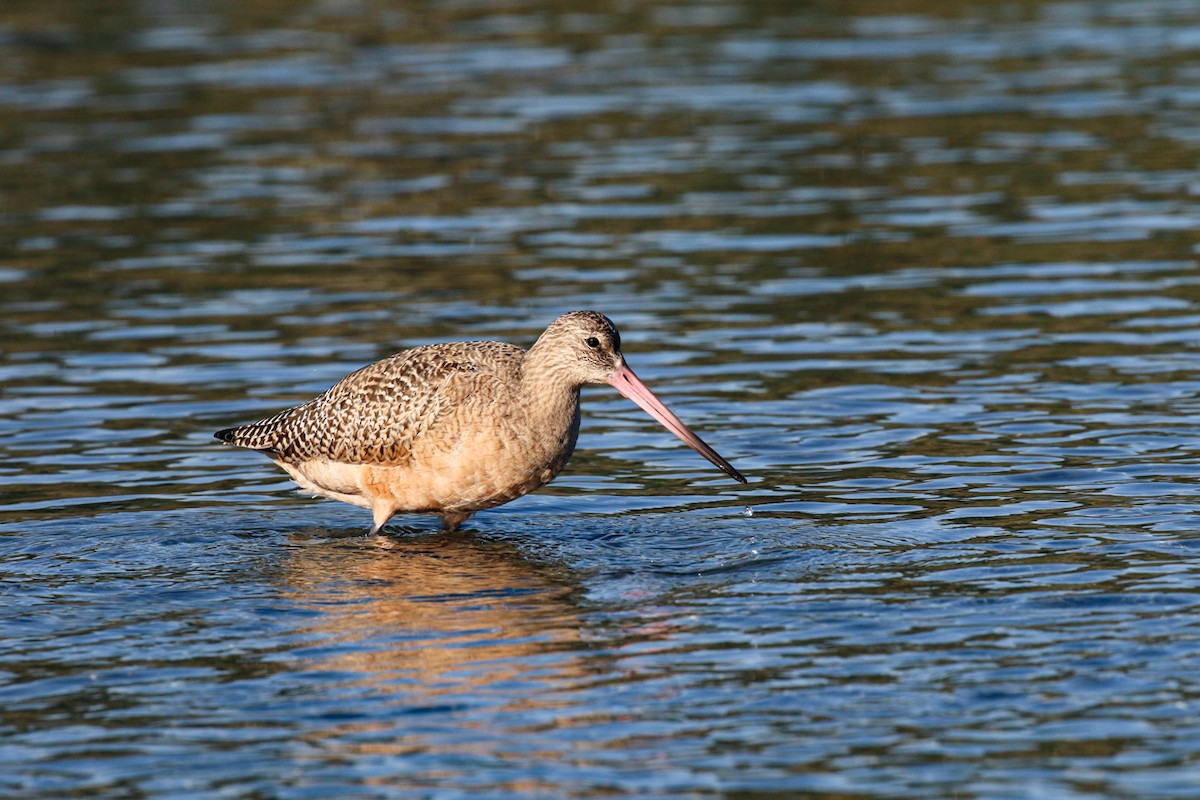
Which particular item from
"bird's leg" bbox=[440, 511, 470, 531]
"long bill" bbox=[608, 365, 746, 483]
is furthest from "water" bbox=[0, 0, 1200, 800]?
"long bill" bbox=[608, 365, 746, 483]

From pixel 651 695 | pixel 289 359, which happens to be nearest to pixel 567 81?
pixel 289 359

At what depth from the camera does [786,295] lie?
15711 mm

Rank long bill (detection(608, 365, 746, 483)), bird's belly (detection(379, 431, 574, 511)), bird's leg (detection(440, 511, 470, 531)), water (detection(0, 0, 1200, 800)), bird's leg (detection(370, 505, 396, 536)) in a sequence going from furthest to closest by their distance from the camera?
bird's leg (detection(440, 511, 470, 531)) → bird's leg (detection(370, 505, 396, 536)) → long bill (detection(608, 365, 746, 483)) → bird's belly (detection(379, 431, 574, 511)) → water (detection(0, 0, 1200, 800))

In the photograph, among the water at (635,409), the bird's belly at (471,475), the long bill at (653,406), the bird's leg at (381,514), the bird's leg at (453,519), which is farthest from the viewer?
the bird's leg at (453,519)

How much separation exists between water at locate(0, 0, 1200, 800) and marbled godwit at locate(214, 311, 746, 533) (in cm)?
33

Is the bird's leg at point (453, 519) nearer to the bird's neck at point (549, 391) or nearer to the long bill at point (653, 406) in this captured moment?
the bird's neck at point (549, 391)

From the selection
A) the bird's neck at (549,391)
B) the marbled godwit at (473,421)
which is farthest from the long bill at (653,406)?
the bird's neck at (549,391)

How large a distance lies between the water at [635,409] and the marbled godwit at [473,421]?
1.09ft

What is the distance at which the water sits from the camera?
7293mm

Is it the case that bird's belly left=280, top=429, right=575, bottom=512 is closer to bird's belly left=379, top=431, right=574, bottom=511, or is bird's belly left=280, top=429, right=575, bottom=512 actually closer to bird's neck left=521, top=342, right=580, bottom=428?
bird's belly left=379, top=431, right=574, bottom=511

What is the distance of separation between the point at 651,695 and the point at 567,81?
57.9 ft

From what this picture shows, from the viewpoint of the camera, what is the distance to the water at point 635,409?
23.9ft

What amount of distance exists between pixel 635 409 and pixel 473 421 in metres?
3.75

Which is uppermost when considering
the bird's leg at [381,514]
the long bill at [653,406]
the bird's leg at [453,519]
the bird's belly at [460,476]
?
the long bill at [653,406]
